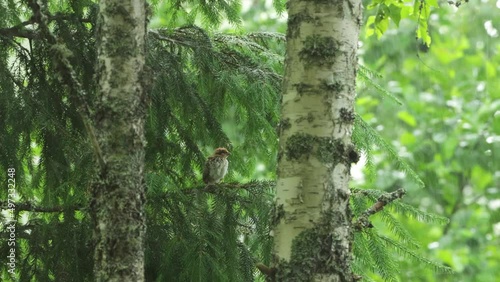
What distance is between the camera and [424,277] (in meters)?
10.7

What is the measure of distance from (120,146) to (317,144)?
0.61m

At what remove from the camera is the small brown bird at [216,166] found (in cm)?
372

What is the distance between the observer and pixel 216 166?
12.8 ft

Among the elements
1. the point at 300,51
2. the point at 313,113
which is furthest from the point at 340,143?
the point at 300,51

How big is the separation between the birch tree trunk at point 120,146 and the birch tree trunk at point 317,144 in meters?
0.45

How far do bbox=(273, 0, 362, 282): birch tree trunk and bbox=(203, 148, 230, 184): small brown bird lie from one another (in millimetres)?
1445

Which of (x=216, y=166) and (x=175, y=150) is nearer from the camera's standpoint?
(x=175, y=150)

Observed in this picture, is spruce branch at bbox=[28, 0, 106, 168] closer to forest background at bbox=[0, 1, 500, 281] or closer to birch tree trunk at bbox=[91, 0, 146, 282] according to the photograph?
birch tree trunk at bbox=[91, 0, 146, 282]

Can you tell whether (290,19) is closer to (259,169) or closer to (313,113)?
(313,113)

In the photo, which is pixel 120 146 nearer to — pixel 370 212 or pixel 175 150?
pixel 370 212

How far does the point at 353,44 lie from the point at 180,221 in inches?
50.0

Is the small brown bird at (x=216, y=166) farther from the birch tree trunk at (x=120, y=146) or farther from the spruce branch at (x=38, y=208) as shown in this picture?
the birch tree trunk at (x=120, y=146)

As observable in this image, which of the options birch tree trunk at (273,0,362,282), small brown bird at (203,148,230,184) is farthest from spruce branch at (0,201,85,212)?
birch tree trunk at (273,0,362,282)

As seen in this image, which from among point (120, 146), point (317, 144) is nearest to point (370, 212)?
point (317, 144)
